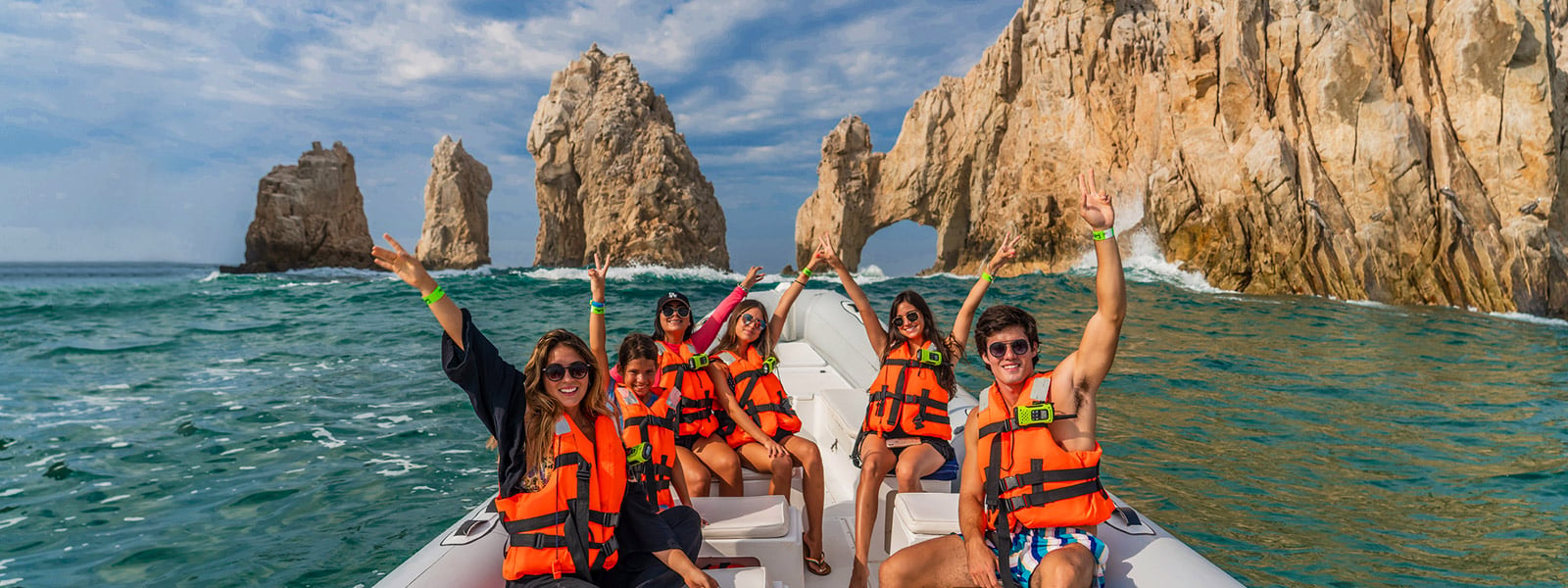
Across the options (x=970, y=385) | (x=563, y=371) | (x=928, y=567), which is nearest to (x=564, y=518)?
(x=563, y=371)

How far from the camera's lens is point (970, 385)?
827cm

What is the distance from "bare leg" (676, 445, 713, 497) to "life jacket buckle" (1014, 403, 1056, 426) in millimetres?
1653

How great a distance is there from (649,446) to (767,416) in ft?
3.30

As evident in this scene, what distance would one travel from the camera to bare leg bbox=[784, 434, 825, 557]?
10.5 ft

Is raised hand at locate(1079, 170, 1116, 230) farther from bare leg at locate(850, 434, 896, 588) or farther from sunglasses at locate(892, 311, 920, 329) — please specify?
bare leg at locate(850, 434, 896, 588)

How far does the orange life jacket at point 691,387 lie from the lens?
3475 millimetres

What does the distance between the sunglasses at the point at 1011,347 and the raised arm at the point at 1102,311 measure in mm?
157

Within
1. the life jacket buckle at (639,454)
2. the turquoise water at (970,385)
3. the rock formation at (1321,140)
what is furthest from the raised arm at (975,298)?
the rock formation at (1321,140)

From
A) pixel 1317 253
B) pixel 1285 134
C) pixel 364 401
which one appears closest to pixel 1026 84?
pixel 1285 134

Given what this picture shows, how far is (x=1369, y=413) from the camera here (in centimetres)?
670

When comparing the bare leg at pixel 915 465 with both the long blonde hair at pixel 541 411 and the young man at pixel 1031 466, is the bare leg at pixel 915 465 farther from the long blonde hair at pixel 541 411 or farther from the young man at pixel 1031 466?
the long blonde hair at pixel 541 411

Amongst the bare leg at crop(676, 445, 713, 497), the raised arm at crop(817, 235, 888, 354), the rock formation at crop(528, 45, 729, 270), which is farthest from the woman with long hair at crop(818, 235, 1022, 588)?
the rock formation at crop(528, 45, 729, 270)

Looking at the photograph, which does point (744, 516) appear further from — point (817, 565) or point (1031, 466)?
point (1031, 466)

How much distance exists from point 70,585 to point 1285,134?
25159mm
